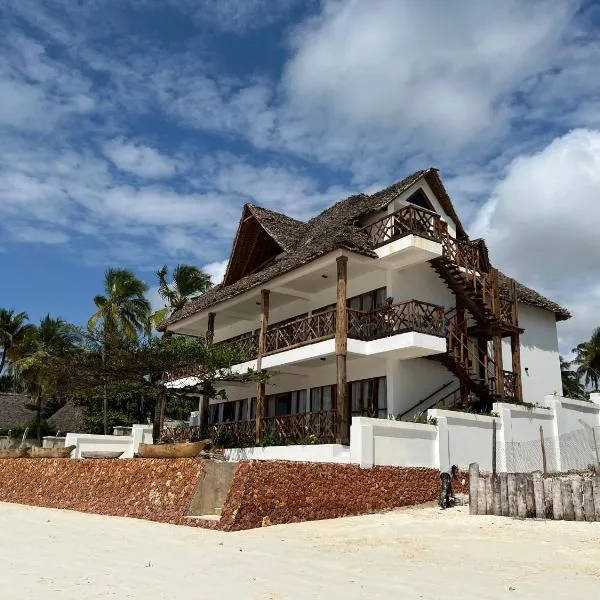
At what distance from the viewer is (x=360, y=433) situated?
1509 cm

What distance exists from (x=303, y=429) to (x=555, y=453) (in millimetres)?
7164

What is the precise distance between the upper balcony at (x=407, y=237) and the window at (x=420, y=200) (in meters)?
1.48

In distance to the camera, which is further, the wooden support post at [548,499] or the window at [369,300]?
the window at [369,300]

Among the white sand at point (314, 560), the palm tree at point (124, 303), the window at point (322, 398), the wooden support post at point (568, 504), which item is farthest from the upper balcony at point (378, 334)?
the palm tree at point (124, 303)

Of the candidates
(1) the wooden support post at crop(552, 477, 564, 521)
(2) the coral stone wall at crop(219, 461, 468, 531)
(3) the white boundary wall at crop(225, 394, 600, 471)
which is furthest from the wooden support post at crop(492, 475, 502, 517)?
(3) the white boundary wall at crop(225, 394, 600, 471)

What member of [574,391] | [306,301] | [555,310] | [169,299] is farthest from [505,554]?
[574,391]

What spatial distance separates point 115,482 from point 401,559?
30.5 ft

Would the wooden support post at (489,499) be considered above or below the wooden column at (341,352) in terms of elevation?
below

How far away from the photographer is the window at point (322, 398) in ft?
71.3

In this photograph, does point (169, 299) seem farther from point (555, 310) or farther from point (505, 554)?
point (505, 554)

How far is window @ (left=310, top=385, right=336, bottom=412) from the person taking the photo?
21719 millimetres

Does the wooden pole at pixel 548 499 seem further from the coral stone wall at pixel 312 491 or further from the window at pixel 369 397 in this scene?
the window at pixel 369 397

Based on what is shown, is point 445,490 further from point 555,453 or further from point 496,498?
point 555,453

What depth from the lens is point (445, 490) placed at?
14.8 m
